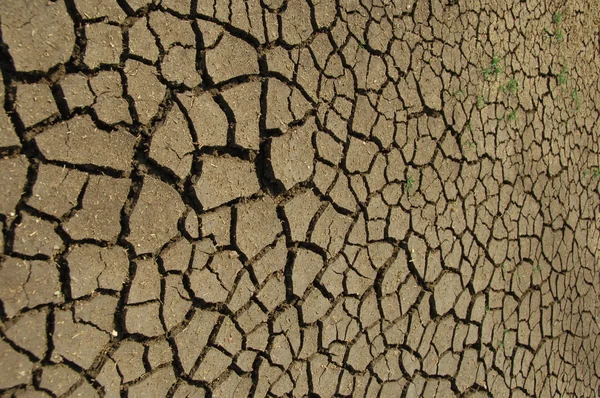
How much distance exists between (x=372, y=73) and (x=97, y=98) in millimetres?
1373

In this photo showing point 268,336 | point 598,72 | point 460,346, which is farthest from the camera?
point 598,72

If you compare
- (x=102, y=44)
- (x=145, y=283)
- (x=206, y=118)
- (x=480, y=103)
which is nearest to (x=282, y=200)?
(x=206, y=118)

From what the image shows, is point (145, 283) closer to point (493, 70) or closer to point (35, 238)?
point (35, 238)

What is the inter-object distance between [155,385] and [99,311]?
34cm

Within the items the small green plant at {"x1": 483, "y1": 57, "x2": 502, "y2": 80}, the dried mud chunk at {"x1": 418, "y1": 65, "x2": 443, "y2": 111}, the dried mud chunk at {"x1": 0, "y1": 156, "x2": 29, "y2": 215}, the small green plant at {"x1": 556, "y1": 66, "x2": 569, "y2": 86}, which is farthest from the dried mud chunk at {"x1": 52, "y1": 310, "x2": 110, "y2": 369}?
the small green plant at {"x1": 556, "y1": 66, "x2": 569, "y2": 86}

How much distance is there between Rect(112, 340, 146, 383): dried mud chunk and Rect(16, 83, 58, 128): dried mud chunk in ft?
2.59

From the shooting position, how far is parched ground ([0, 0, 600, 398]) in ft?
7.27

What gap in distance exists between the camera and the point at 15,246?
2.11 metres

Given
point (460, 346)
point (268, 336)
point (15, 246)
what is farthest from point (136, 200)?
point (460, 346)

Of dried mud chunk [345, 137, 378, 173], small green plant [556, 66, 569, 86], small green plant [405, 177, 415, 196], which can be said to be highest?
small green plant [556, 66, 569, 86]

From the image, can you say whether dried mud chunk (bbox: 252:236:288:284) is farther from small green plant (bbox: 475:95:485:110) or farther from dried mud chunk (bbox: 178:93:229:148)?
small green plant (bbox: 475:95:485:110)

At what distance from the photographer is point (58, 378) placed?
2195 millimetres

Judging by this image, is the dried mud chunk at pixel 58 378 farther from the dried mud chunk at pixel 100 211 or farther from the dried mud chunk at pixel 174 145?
the dried mud chunk at pixel 174 145

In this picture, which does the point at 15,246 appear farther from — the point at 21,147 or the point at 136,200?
the point at 136,200
